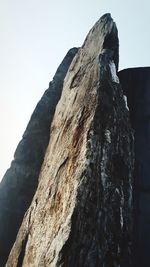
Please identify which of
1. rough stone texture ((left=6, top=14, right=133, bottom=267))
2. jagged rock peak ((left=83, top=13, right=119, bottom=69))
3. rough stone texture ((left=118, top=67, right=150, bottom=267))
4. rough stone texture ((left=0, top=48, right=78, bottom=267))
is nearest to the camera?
rough stone texture ((left=6, top=14, right=133, bottom=267))

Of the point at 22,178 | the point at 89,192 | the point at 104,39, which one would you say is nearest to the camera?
the point at 89,192

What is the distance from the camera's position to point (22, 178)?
5340 mm

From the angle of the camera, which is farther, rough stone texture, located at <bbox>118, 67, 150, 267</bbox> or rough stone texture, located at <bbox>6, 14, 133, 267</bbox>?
rough stone texture, located at <bbox>118, 67, 150, 267</bbox>

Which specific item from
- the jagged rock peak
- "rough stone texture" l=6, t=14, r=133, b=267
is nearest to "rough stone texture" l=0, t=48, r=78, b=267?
"rough stone texture" l=6, t=14, r=133, b=267

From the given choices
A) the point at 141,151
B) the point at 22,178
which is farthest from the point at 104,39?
the point at 22,178

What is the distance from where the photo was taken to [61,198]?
2994mm

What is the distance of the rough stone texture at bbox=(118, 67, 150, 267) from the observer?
14.6 ft

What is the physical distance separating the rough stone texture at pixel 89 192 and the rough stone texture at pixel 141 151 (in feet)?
4.28

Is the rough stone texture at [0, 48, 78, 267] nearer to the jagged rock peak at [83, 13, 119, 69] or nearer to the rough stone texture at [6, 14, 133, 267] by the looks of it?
the rough stone texture at [6, 14, 133, 267]

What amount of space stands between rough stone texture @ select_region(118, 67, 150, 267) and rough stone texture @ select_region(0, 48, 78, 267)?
1.39 metres

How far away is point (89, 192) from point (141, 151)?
2.55 m

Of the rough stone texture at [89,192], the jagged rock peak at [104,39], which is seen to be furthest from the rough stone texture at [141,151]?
the rough stone texture at [89,192]

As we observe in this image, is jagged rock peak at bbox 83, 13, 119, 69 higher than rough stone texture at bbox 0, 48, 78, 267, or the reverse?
jagged rock peak at bbox 83, 13, 119, 69

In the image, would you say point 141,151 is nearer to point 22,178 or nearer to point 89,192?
point 22,178
